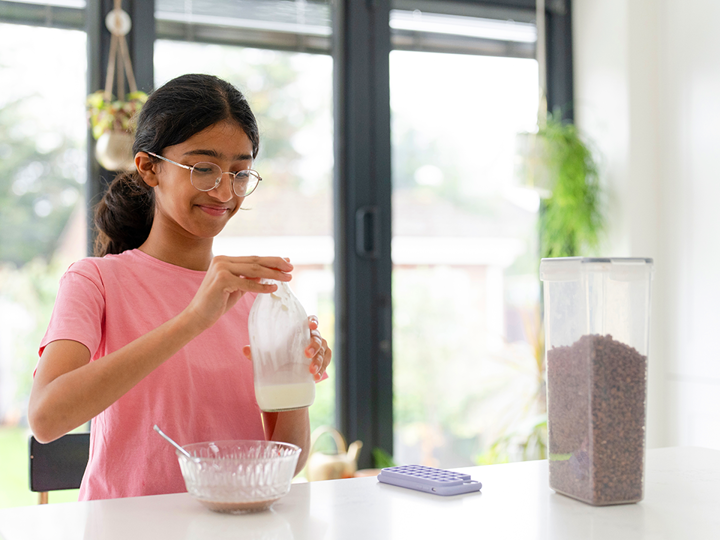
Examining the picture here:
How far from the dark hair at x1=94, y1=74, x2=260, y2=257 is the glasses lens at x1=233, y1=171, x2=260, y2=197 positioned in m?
0.10

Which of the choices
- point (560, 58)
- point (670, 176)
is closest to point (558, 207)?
point (670, 176)

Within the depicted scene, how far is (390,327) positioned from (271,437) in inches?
63.8

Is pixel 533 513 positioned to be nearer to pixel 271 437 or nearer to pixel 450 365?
pixel 271 437

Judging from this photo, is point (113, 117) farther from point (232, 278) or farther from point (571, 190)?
point (571, 190)

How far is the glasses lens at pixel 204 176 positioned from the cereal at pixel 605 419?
2.12ft

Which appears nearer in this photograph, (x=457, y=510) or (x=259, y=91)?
(x=457, y=510)

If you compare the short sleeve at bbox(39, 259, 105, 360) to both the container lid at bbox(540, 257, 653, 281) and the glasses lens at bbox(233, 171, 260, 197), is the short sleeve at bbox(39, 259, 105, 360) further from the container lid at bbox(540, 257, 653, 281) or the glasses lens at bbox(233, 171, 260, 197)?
the container lid at bbox(540, 257, 653, 281)

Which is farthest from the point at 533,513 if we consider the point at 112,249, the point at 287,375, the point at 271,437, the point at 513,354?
the point at 513,354

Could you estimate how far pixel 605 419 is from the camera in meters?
0.91

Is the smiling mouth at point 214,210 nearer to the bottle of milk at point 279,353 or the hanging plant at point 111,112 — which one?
the bottle of milk at point 279,353

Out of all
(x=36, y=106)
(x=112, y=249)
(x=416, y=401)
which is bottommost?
(x=416, y=401)

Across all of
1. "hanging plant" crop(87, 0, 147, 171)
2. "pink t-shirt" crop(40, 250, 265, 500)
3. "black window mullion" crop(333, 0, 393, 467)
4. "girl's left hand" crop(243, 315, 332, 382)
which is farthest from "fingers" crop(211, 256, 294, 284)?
"black window mullion" crop(333, 0, 393, 467)

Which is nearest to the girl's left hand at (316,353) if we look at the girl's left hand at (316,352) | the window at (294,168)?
the girl's left hand at (316,352)

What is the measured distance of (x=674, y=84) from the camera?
2.77m
